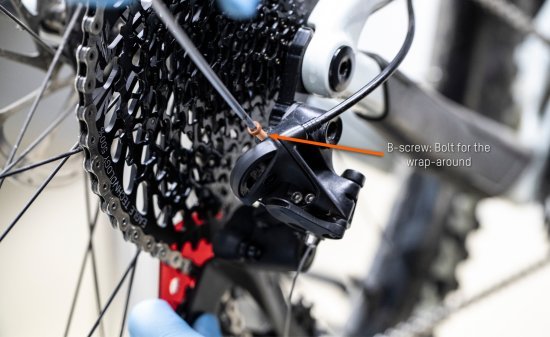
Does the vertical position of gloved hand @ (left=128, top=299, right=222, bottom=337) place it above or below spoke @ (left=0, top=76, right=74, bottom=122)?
below

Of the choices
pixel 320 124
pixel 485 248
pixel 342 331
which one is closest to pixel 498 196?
pixel 342 331

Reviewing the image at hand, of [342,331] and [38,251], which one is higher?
[38,251]

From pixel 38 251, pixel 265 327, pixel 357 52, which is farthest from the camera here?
pixel 265 327

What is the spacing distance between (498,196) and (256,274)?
1.33 feet

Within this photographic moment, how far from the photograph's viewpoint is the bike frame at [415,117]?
0.45 m

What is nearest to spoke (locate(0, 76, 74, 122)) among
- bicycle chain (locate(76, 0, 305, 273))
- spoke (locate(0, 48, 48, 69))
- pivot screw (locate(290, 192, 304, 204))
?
spoke (locate(0, 48, 48, 69))

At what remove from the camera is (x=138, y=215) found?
0.40 meters

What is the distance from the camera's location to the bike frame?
0.45m

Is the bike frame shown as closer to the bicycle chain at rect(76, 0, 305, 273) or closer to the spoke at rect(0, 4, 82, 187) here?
the bicycle chain at rect(76, 0, 305, 273)

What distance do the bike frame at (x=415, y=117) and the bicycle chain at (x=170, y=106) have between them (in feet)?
0.09

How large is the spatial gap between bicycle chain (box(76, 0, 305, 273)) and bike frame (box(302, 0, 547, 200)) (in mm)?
27

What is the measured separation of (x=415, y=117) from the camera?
25.6 inches

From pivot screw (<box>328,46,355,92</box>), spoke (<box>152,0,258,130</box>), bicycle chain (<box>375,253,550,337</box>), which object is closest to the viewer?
spoke (<box>152,0,258,130</box>)

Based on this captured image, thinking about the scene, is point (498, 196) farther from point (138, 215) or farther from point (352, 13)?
point (138, 215)
